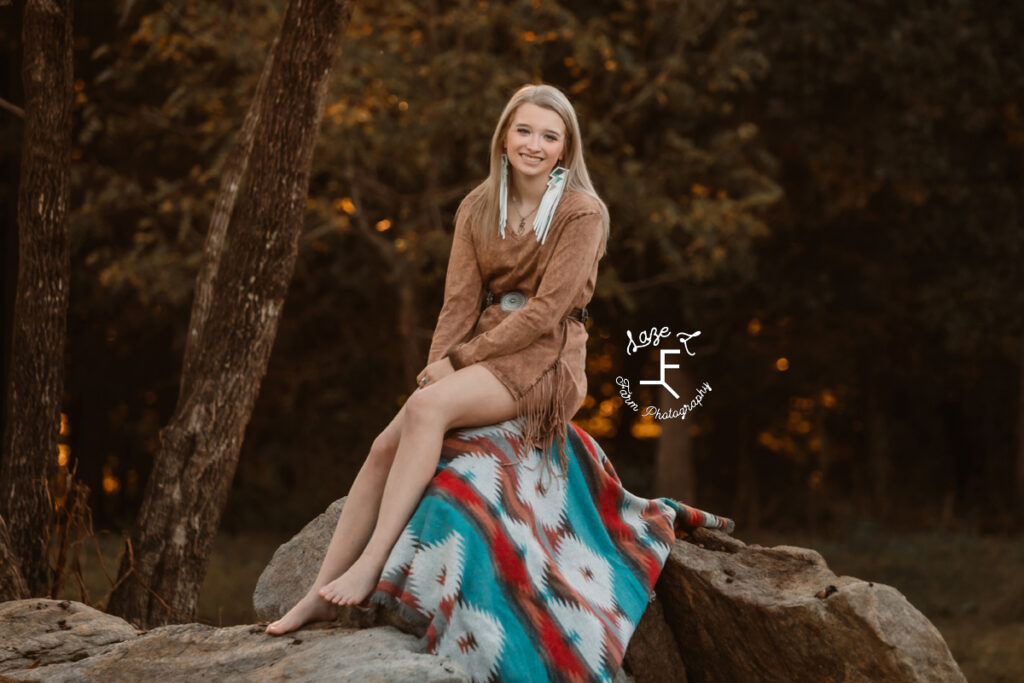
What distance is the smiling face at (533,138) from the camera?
4.15 metres

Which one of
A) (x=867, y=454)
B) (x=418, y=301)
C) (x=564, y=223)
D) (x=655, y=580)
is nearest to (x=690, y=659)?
(x=655, y=580)

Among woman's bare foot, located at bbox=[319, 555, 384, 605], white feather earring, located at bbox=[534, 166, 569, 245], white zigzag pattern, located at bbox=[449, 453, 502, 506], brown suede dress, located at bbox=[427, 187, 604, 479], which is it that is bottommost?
woman's bare foot, located at bbox=[319, 555, 384, 605]

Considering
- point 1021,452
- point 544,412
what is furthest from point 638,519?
point 1021,452

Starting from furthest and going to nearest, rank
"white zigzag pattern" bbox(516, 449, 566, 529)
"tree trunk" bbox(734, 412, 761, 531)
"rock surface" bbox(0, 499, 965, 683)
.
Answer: "tree trunk" bbox(734, 412, 761, 531)
"white zigzag pattern" bbox(516, 449, 566, 529)
"rock surface" bbox(0, 499, 965, 683)

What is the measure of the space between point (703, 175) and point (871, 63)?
1970 millimetres

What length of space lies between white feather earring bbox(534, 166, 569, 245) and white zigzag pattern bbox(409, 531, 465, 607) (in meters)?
1.05

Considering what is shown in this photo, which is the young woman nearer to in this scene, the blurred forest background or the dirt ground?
the dirt ground

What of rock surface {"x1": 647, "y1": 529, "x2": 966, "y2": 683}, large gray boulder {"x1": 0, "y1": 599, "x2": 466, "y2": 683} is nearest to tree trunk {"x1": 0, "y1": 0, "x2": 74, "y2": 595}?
large gray boulder {"x1": 0, "y1": 599, "x2": 466, "y2": 683}

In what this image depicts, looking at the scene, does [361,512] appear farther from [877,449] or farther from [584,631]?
[877,449]

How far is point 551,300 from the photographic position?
159 inches

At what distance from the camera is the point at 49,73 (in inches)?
209

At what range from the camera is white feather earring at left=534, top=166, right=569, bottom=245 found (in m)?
4.12

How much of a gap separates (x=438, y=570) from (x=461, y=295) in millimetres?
1023

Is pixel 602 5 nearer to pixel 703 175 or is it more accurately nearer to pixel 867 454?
pixel 703 175
